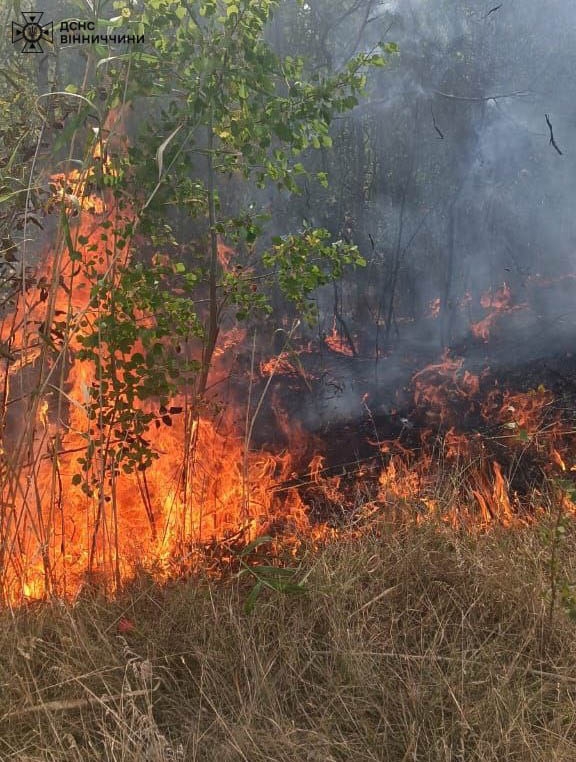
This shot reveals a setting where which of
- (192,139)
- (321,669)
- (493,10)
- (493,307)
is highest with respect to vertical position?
(493,10)

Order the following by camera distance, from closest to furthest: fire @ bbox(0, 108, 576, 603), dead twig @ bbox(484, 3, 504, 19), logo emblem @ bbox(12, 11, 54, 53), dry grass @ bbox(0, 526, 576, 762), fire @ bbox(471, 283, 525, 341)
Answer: dry grass @ bbox(0, 526, 576, 762)
logo emblem @ bbox(12, 11, 54, 53)
fire @ bbox(0, 108, 576, 603)
dead twig @ bbox(484, 3, 504, 19)
fire @ bbox(471, 283, 525, 341)

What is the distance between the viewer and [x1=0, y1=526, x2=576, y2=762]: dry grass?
1985mm

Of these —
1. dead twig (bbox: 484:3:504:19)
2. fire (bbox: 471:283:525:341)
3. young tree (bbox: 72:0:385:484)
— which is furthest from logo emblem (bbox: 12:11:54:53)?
Result: fire (bbox: 471:283:525:341)

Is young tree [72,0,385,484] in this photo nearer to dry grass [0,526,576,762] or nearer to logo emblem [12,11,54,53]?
logo emblem [12,11,54,53]

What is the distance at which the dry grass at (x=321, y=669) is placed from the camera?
6.51 feet

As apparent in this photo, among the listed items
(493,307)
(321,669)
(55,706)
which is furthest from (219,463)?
(493,307)

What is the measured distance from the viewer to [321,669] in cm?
230

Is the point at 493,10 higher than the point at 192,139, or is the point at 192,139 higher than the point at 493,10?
the point at 493,10

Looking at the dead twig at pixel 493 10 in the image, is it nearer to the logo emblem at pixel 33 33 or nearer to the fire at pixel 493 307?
the fire at pixel 493 307

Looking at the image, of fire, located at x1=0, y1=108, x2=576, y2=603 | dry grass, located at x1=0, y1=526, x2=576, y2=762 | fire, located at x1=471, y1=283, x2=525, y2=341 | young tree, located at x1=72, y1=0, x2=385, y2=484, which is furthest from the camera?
fire, located at x1=471, y1=283, x2=525, y2=341

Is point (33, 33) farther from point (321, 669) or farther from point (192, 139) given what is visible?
point (321, 669)

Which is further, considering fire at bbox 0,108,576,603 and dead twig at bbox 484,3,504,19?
dead twig at bbox 484,3,504,19

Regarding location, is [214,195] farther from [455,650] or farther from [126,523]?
[455,650]

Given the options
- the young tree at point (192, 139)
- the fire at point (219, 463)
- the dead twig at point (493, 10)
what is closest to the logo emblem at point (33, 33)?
the young tree at point (192, 139)
